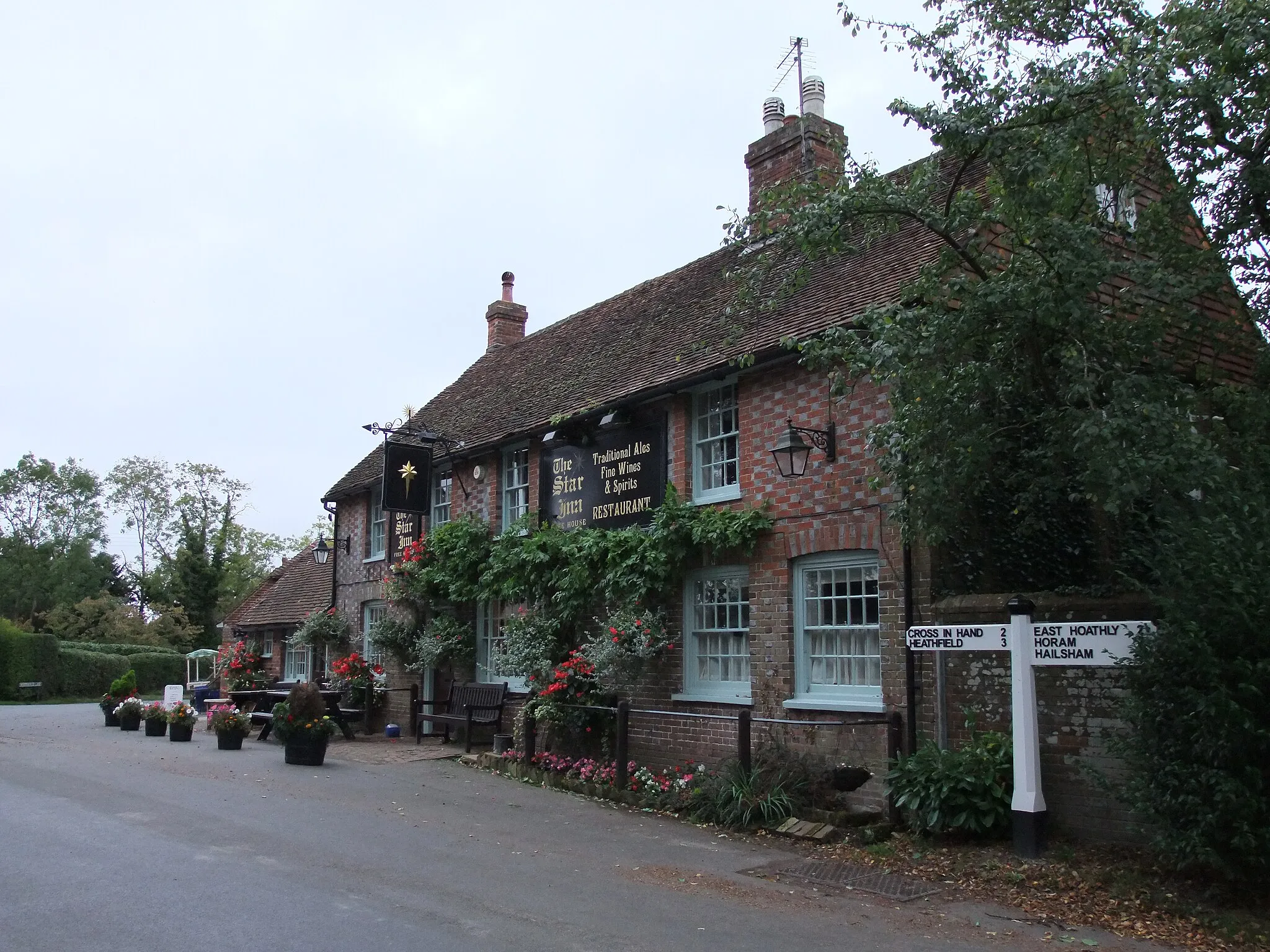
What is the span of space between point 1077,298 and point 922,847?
468 cm

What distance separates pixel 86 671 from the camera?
40.1 m

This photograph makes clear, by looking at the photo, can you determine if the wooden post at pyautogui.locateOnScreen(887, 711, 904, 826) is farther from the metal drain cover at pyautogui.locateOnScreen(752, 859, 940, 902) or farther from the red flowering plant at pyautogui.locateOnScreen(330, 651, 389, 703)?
Answer: the red flowering plant at pyautogui.locateOnScreen(330, 651, 389, 703)

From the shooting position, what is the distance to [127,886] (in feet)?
Answer: 24.7

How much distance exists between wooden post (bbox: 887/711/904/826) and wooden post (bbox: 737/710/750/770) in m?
1.40

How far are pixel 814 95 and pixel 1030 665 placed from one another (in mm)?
10180

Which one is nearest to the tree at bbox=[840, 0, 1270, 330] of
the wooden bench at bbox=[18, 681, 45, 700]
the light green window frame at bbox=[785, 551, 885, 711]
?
the light green window frame at bbox=[785, 551, 885, 711]

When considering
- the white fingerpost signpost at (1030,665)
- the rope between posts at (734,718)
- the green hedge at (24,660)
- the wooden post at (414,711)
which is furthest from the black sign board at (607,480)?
the green hedge at (24,660)

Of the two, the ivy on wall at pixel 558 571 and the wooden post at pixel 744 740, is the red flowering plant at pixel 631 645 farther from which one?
Result: the wooden post at pixel 744 740

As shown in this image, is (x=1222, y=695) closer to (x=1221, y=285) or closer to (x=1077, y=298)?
(x=1077, y=298)

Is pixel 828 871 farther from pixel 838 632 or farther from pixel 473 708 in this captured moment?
pixel 473 708

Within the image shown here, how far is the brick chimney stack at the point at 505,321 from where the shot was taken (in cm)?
2405

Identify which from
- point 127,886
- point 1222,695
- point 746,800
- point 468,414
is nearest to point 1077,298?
point 1222,695

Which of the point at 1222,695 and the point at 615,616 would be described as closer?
the point at 1222,695

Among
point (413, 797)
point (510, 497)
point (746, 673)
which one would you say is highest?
point (510, 497)
